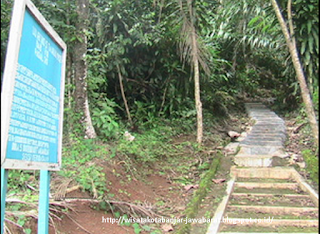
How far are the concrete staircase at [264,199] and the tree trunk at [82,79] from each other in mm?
2484

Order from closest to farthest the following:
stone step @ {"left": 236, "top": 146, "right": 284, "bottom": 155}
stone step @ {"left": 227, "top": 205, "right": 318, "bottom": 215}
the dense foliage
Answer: stone step @ {"left": 227, "top": 205, "right": 318, "bottom": 215}
the dense foliage
stone step @ {"left": 236, "top": 146, "right": 284, "bottom": 155}

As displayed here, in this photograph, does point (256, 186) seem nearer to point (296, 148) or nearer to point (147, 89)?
point (296, 148)

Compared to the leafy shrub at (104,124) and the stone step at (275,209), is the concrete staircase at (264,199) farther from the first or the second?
the leafy shrub at (104,124)

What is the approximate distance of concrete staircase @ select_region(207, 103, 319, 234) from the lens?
3514 millimetres

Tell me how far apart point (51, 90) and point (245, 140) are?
5.72 m

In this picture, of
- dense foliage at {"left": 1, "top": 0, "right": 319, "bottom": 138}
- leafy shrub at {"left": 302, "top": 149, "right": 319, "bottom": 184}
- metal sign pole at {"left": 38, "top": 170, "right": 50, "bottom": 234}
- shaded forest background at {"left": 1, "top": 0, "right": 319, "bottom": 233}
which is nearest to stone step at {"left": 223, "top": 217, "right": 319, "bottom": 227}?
leafy shrub at {"left": 302, "top": 149, "right": 319, "bottom": 184}

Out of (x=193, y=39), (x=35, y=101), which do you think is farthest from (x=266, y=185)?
(x=35, y=101)

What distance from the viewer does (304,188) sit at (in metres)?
4.28

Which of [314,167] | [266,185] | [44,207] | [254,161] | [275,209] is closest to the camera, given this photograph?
[314,167]

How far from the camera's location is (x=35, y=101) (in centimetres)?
187

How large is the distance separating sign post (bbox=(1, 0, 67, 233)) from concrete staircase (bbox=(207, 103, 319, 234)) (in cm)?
206

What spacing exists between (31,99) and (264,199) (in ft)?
11.7

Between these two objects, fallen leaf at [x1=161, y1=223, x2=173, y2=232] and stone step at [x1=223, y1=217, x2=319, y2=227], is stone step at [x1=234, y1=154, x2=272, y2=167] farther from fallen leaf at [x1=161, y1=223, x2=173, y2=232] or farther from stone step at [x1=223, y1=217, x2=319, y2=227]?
fallen leaf at [x1=161, y1=223, x2=173, y2=232]

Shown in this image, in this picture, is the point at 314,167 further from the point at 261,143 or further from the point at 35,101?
the point at 261,143
